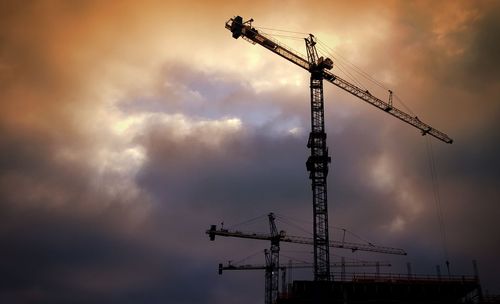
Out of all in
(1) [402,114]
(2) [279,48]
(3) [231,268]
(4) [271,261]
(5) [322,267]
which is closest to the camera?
(5) [322,267]

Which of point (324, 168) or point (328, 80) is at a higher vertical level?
point (328, 80)

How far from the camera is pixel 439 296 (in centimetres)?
7506

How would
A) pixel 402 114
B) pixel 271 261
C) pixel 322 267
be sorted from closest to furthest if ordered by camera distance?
pixel 322 267
pixel 402 114
pixel 271 261

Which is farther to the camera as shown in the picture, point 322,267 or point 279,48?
point 279,48

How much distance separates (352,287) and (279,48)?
129ft

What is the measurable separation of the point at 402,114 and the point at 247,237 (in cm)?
4578

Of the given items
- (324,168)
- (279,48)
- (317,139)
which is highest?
(279,48)

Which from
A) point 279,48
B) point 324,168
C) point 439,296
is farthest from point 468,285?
point 279,48

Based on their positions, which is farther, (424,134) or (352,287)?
(424,134)

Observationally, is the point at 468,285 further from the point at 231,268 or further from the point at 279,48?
the point at 231,268

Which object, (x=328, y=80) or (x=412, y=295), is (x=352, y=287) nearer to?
(x=412, y=295)

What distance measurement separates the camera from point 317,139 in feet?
253

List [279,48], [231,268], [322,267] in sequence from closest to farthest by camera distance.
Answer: [322,267] < [279,48] < [231,268]

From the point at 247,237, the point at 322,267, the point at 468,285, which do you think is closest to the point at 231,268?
the point at 247,237
